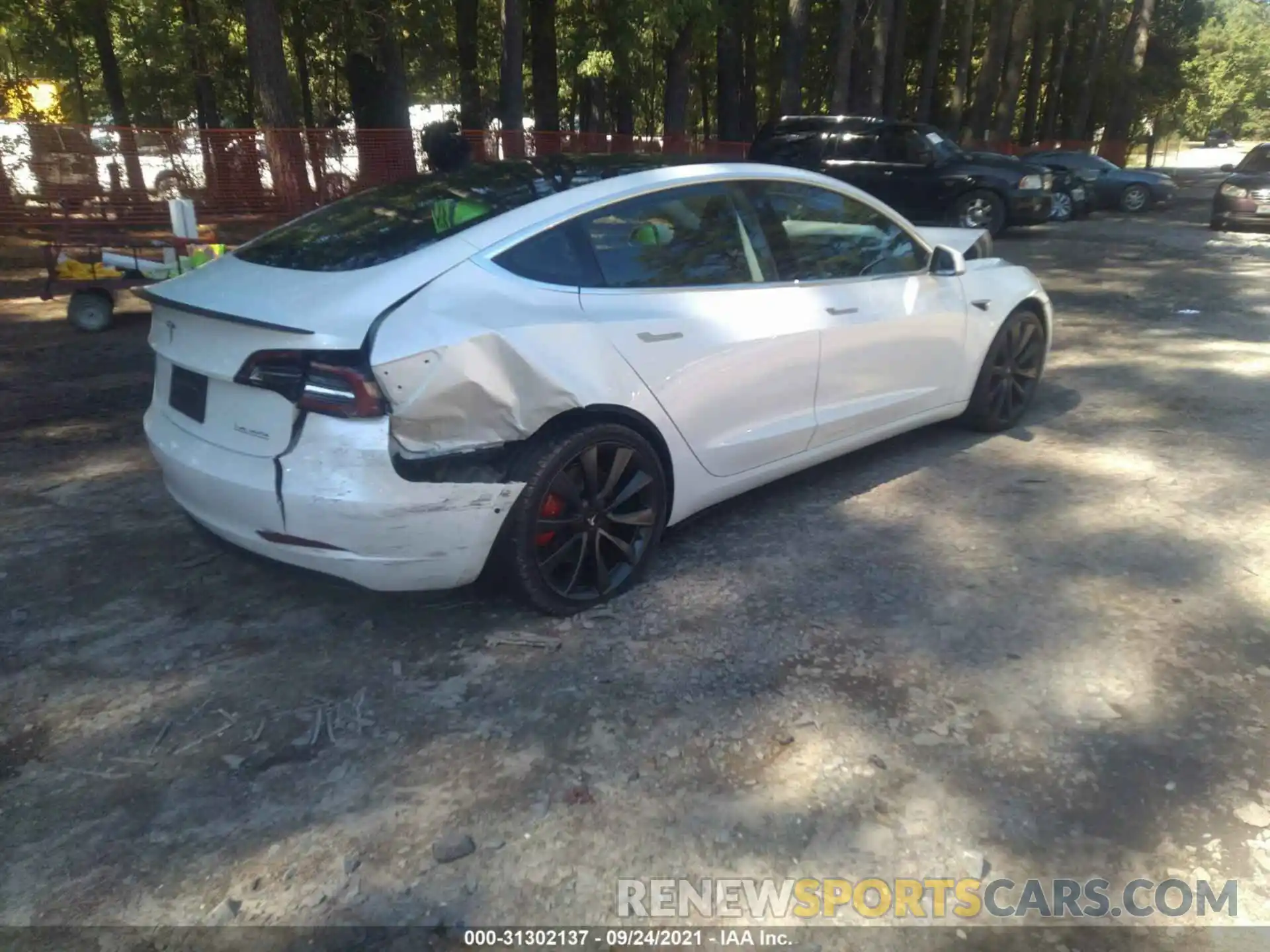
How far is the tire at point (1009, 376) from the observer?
5.47 meters

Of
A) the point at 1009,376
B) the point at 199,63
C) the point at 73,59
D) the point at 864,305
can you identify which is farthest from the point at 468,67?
the point at 864,305

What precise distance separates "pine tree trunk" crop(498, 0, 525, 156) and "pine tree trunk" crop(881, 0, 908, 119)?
14442 millimetres

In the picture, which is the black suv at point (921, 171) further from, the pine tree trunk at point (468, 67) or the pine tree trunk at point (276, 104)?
→ the pine tree trunk at point (276, 104)

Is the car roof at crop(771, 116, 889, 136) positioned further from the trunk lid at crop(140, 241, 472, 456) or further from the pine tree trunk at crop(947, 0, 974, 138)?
the pine tree trunk at crop(947, 0, 974, 138)

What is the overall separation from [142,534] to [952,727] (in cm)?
350

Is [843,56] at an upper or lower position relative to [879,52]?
lower

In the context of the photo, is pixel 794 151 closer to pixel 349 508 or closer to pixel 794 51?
pixel 794 51

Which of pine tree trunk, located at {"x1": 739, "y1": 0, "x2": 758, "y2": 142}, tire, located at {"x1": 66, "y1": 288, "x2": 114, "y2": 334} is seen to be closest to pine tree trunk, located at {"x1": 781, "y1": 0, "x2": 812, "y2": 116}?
pine tree trunk, located at {"x1": 739, "y1": 0, "x2": 758, "y2": 142}

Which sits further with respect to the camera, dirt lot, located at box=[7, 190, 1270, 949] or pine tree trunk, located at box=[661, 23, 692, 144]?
pine tree trunk, located at box=[661, 23, 692, 144]

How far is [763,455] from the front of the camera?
4270 millimetres

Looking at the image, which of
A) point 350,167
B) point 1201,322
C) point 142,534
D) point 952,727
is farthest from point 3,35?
point 952,727

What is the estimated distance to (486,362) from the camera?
3260mm

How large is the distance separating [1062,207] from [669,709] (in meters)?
18.3

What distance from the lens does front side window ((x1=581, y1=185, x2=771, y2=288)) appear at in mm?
3758
